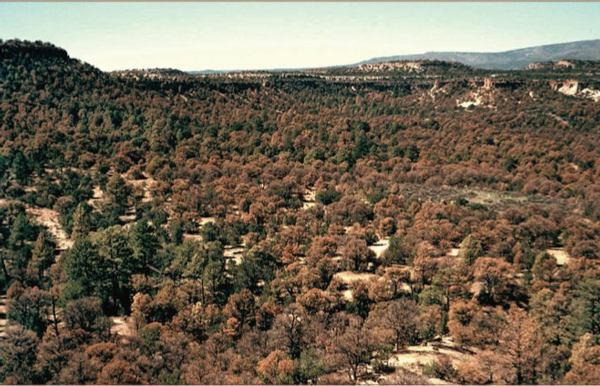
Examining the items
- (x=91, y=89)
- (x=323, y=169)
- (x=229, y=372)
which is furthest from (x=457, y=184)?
(x=91, y=89)

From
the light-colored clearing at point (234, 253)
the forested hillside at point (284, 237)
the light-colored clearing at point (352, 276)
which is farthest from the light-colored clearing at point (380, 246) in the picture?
the light-colored clearing at point (234, 253)

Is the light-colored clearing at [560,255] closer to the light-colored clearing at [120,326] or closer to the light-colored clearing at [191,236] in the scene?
the light-colored clearing at [191,236]

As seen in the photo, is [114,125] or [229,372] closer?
[229,372]

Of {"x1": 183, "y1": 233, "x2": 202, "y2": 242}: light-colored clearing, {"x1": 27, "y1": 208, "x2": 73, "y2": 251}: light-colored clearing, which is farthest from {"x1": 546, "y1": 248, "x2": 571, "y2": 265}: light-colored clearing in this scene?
{"x1": 27, "y1": 208, "x2": 73, "y2": 251}: light-colored clearing

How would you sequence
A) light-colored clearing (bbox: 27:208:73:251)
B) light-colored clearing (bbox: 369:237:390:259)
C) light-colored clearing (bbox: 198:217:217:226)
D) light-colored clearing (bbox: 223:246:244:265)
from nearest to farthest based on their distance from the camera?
light-colored clearing (bbox: 223:246:244:265) → light-colored clearing (bbox: 369:237:390:259) → light-colored clearing (bbox: 27:208:73:251) → light-colored clearing (bbox: 198:217:217:226)

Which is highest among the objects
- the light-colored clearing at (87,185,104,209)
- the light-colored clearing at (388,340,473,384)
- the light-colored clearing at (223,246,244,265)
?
the light-colored clearing at (87,185,104,209)

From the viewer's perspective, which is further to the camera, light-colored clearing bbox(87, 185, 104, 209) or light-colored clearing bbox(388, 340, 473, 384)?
light-colored clearing bbox(87, 185, 104, 209)

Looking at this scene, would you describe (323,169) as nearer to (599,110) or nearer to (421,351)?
(421,351)

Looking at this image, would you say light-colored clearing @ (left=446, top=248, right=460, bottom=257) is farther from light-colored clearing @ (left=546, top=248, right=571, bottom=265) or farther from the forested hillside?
light-colored clearing @ (left=546, top=248, right=571, bottom=265)
